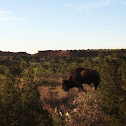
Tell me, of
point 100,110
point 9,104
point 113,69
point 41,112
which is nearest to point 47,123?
point 41,112

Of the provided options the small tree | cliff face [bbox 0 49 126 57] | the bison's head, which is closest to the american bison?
the bison's head

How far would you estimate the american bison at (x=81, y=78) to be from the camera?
17.4m

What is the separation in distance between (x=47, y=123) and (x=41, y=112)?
0.48m

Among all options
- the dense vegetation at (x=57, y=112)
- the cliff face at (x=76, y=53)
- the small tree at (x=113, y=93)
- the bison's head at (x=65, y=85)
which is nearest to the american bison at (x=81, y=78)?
the bison's head at (x=65, y=85)

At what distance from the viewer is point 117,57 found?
436 inches

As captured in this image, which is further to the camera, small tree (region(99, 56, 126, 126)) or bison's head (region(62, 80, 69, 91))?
bison's head (region(62, 80, 69, 91))

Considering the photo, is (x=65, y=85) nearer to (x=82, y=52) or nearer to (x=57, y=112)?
(x=57, y=112)

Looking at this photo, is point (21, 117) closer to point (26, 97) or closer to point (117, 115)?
point (26, 97)

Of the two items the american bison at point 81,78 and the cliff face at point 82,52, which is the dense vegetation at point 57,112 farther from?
the cliff face at point 82,52

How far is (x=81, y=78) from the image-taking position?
17.7 meters

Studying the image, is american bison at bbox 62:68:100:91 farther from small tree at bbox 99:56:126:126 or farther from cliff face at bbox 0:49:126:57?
cliff face at bbox 0:49:126:57

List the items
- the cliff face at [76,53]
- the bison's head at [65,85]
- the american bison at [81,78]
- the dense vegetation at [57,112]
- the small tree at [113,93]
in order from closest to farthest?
the dense vegetation at [57,112] → the small tree at [113,93] → the american bison at [81,78] → the bison's head at [65,85] → the cliff face at [76,53]

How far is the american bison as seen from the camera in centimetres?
1738

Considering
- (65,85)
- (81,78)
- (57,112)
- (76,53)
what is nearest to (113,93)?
(57,112)
